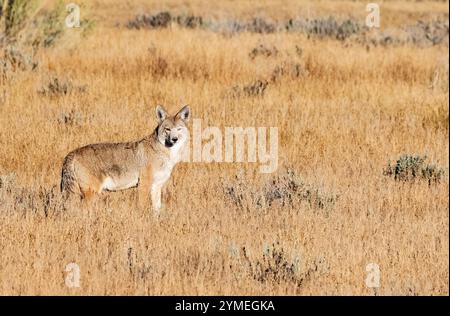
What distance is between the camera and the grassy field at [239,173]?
6.51 m

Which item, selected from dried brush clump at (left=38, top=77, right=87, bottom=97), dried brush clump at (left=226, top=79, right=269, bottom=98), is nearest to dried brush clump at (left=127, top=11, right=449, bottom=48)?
dried brush clump at (left=226, top=79, right=269, bottom=98)

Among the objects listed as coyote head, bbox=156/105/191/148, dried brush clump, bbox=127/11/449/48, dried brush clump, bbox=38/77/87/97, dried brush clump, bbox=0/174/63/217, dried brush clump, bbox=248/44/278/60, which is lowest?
dried brush clump, bbox=0/174/63/217

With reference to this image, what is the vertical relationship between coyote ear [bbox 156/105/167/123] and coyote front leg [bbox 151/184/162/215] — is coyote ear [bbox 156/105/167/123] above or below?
above

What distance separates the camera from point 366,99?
14.8 meters

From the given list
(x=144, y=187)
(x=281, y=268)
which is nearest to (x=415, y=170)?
(x=144, y=187)

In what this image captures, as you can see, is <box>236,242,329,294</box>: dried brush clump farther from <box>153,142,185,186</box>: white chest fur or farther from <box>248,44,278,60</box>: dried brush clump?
<box>248,44,278,60</box>: dried brush clump

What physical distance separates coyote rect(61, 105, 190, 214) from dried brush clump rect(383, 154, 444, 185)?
272cm

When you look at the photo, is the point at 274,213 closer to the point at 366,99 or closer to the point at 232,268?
the point at 232,268

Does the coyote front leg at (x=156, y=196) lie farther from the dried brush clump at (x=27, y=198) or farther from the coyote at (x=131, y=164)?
the dried brush clump at (x=27, y=198)

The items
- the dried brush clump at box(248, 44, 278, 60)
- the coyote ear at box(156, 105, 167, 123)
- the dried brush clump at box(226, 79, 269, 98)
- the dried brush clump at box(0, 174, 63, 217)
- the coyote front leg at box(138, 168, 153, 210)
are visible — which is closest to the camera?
the dried brush clump at box(0, 174, 63, 217)

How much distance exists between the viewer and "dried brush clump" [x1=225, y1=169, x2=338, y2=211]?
28.3 ft

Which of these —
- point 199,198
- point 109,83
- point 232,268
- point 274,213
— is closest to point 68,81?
point 109,83

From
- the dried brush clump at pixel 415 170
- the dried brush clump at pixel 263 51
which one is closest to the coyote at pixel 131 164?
the dried brush clump at pixel 415 170

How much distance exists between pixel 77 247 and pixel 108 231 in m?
0.50
